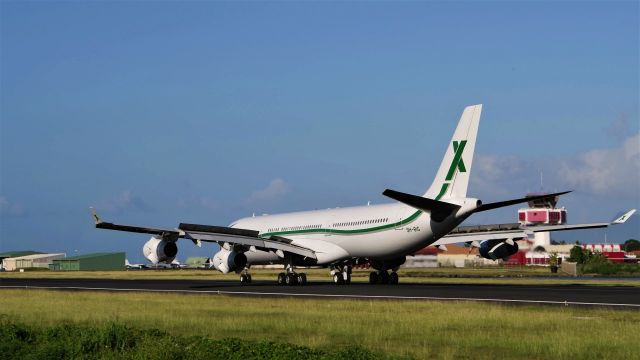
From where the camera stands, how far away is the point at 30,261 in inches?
6570

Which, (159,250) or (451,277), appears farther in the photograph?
(451,277)

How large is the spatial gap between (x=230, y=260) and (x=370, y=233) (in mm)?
9182

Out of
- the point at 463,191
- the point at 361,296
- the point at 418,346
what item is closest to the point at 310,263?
the point at 463,191

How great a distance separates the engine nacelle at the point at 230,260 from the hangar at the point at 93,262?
104 metres

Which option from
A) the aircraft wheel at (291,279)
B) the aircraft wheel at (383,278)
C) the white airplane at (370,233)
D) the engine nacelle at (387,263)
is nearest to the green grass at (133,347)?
the white airplane at (370,233)

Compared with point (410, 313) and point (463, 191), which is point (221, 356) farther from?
point (463, 191)

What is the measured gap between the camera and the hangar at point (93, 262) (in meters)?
153

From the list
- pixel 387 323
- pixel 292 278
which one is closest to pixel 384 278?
pixel 292 278

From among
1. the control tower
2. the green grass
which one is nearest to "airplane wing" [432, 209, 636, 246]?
the green grass

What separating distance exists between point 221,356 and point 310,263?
3666cm

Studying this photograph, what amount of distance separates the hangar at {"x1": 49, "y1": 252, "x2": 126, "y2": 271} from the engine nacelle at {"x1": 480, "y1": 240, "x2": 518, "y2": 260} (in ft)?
361

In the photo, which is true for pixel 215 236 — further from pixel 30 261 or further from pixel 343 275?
pixel 30 261

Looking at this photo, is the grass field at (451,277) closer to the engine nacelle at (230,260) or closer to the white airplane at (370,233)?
the white airplane at (370,233)

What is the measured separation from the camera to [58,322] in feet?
79.3
